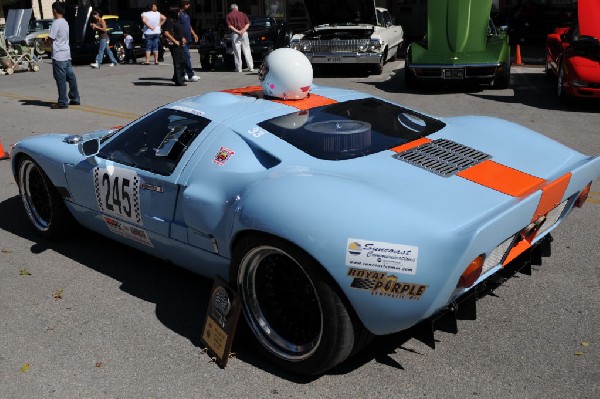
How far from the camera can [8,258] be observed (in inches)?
204

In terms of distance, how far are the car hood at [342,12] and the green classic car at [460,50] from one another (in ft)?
A: 9.85

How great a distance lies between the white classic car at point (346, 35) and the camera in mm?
14516

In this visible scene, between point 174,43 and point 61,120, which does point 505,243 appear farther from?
point 174,43

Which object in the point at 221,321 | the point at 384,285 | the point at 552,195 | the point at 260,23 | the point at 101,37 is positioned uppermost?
the point at 260,23

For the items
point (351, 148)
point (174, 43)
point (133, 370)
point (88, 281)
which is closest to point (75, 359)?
point (133, 370)

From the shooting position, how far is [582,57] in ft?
33.7

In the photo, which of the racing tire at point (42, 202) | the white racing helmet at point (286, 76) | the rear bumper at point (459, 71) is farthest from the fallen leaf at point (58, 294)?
the rear bumper at point (459, 71)

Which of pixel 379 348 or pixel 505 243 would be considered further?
pixel 379 348

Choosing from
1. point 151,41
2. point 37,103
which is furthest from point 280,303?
point 151,41

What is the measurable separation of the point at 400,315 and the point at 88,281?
257cm

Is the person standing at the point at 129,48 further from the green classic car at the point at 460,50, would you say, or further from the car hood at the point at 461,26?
the car hood at the point at 461,26

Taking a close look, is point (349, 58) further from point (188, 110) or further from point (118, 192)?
point (118, 192)

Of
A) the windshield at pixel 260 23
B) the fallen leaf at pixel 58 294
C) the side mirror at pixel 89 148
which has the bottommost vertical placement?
the fallen leaf at pixel 58 294

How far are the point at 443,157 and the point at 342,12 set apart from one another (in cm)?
1224
